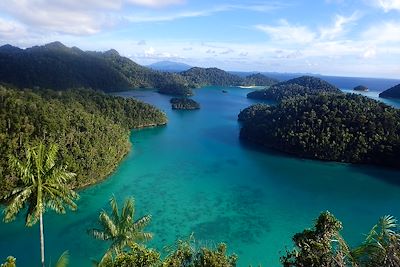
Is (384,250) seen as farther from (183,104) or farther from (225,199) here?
(183,104)

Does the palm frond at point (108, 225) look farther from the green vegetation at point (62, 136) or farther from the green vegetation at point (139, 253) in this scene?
the green vegetation at point (62, 136)

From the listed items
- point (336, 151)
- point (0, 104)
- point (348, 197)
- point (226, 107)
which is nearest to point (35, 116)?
point (0, 104)

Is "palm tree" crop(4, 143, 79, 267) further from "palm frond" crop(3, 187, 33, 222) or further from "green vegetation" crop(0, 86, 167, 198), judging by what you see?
"green vegetation" crop(0, 86, 167, 198)

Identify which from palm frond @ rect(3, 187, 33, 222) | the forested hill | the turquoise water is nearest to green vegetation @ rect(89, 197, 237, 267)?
palm frond @ rect(3, 187, 33, 222)

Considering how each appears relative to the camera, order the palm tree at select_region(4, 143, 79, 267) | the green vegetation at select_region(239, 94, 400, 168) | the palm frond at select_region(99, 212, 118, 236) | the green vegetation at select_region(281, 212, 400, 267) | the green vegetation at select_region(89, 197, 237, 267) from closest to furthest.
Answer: the green vegetation at select_region(281, 212, 400, 267) → the green vegetation at select_region(89, 197, 237, 267) → the palm tree at select_region(4, 143, 79, 267) → the palm frond at select_region(99, 212, 118, 236) → the green vegetation at select_region(239, 94, 400, 168)

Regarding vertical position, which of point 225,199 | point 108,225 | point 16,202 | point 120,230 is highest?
point 16,202

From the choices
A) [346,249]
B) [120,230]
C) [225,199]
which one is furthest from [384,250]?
[225,199]
